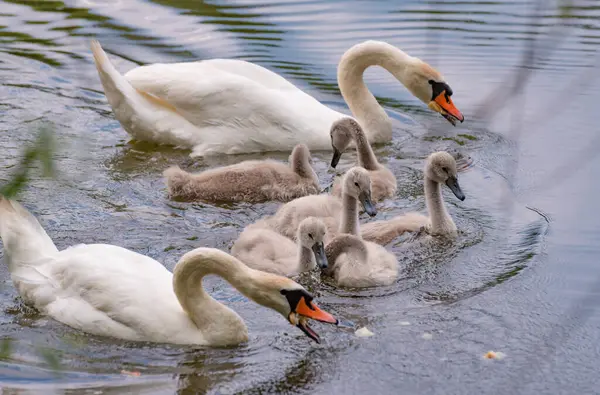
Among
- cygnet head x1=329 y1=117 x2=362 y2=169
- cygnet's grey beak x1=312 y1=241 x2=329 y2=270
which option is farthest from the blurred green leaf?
cygnet head x1=329 y1=117 x2=362 y2=169

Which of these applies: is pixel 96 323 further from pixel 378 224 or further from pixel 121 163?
pixel 121 163

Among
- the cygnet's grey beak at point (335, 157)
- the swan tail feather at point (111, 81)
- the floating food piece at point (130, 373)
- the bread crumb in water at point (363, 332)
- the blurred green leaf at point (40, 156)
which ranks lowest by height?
the cygnet's grey beak at point (335, 157)

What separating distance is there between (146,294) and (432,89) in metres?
4.23

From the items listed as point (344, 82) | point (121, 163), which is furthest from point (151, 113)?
point (344, 82)

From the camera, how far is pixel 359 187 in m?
6.93

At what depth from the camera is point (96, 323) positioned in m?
5.65

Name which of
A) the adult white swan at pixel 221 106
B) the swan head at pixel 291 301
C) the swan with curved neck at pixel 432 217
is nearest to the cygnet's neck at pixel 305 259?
the swan with curved neck at pixel 432 217

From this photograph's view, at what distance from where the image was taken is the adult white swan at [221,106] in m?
8.88

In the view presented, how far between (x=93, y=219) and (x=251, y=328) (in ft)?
6.13

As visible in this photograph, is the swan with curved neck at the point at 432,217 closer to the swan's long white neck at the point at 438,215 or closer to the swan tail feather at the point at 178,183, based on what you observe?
the swan's long white neck at the point at 438,215

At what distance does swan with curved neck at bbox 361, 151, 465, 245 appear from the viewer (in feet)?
23.0

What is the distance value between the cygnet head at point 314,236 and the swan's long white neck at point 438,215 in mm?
1001

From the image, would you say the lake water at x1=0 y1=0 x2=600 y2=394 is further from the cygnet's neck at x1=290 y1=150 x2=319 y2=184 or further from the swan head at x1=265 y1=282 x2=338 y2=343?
A: the cygnet's neck at x1=290 y1=150 x2=319 y2=184

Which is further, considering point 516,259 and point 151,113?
point 151,113
